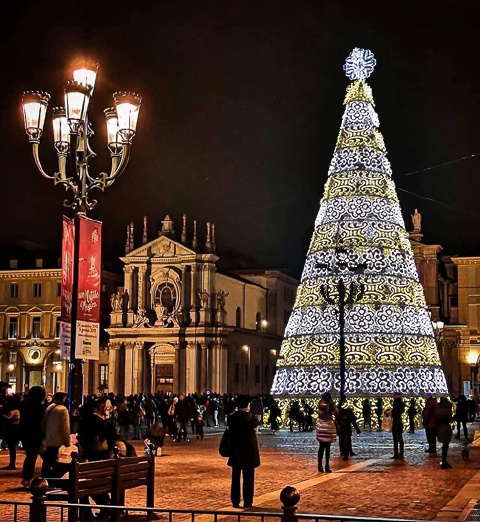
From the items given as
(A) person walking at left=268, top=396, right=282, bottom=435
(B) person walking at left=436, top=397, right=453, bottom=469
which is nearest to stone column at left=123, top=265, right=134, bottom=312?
(A) person walking at left=268, top=396, right=282, bottom=435

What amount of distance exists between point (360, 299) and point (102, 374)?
51.6 meters

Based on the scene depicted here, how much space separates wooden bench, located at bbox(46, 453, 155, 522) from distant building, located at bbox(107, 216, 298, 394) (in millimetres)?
63427

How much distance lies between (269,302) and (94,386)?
60.9ft

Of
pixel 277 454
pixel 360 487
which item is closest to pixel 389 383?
pixel 277 454

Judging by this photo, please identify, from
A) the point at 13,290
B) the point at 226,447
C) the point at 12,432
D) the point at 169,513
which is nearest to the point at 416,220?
the point at 13,290

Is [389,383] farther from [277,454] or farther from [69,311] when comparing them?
[69,311]

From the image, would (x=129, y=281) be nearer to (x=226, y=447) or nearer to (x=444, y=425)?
(x=444, y=425)

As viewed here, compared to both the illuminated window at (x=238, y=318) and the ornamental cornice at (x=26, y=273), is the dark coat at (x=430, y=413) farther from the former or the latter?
the ornamental cornice at (x=26, y=273)

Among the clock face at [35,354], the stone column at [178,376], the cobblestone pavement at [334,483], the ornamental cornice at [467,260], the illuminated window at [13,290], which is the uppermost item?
the ornamental cornice at [467,260]

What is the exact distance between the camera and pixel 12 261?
280 feet

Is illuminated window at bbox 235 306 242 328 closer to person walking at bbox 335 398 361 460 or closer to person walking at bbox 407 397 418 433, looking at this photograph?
person walking at bbox 407 397 418 433

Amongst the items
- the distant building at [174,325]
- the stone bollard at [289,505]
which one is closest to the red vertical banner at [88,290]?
the stone bollard at [289,505]

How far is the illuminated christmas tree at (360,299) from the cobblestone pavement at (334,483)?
6714 mm

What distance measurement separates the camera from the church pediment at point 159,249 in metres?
78.7
